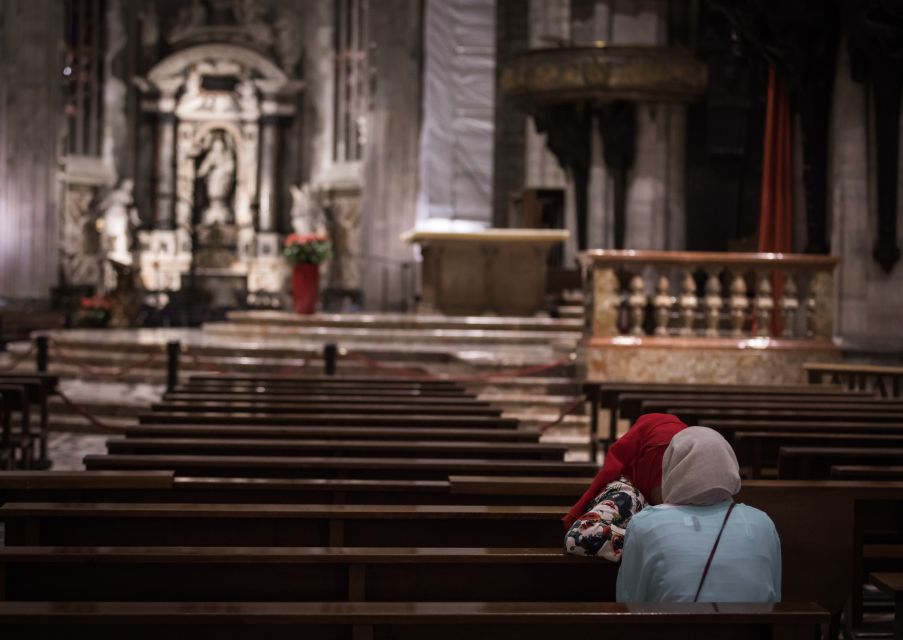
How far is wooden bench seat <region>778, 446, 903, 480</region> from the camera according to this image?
4992 mm

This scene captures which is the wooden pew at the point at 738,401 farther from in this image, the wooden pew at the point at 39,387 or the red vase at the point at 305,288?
the red vase at the point at 305,288

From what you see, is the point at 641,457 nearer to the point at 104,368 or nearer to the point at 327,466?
the point at 327,466

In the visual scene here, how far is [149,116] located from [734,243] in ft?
60.8

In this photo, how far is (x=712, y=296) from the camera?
35.4ft

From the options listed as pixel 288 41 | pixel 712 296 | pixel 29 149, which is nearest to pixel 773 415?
pixel 712 296

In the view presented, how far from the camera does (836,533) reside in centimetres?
401

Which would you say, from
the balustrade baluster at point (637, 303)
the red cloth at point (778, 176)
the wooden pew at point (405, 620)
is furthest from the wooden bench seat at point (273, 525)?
the red cloth at point (778, 176)

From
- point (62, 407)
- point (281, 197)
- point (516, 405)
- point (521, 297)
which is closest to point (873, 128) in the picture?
point (516, 405)

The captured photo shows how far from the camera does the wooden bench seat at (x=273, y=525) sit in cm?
351

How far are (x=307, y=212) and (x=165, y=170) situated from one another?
388 centimetres

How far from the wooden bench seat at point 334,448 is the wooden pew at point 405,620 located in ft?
9.14

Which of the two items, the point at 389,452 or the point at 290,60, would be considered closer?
the point at 389,452

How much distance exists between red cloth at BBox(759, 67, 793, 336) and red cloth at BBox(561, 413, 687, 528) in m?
8.54

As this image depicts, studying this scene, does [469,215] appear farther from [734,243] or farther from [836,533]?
Result: [836,533]
